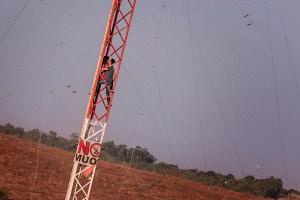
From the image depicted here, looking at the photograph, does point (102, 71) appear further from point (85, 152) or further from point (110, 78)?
point (85, 152)

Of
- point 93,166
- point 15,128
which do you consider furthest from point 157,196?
point 15,128

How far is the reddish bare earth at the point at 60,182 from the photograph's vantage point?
24.0 metres

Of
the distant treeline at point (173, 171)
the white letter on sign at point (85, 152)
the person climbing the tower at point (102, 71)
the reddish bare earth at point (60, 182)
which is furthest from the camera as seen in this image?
the distant treeline at point (173, 171)

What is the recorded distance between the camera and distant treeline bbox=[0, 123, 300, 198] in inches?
2174

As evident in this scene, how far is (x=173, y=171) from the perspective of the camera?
58500mm

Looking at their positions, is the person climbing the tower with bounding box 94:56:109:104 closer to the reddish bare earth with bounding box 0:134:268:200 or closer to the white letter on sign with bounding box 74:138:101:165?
the white letter on sign with bounding box 74:138:101:165

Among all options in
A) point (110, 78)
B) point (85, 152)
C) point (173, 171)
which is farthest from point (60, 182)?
point (173, 171)

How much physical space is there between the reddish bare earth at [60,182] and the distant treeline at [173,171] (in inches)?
280

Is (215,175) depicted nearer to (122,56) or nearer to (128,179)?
(128,179)

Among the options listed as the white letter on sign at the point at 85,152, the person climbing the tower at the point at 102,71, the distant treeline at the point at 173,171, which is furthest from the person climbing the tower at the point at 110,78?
the distant treeline at the point at 173,171

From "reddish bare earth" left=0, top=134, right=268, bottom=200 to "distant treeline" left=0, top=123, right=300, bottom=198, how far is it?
23.3 ft

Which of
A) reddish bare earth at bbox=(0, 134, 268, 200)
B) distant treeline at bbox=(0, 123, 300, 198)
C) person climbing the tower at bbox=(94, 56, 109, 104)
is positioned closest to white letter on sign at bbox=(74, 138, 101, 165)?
person climbing the tower at bbox=(94, 56, 109, 104)

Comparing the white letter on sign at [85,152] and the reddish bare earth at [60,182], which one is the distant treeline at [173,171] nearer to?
the reddish bare earth at [60,182]

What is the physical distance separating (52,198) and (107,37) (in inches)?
452
